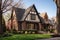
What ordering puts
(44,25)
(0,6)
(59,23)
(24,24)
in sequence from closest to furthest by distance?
(0,6), (59,23), (24,24), (44,25)

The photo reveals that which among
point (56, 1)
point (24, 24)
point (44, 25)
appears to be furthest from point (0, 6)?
point (44, 25)

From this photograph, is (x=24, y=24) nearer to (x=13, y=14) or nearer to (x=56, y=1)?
(x=13, y=14)

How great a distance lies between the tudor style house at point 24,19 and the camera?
43.9 m

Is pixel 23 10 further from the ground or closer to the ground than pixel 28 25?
further from the ground

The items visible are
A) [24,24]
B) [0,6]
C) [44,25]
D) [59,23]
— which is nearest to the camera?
[0,6]

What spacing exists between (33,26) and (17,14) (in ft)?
17.5

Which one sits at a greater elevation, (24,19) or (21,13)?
(21,13)

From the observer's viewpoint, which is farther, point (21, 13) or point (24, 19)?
point (21, 13)

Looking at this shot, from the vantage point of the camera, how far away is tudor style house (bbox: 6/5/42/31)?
4388 cm

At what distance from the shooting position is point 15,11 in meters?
44.8

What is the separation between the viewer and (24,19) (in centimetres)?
4378

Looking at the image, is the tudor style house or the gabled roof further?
the gabled roof

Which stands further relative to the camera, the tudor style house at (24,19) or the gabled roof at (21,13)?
the gabled roof at (21,13)

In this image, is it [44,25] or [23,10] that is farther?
[44,25]
